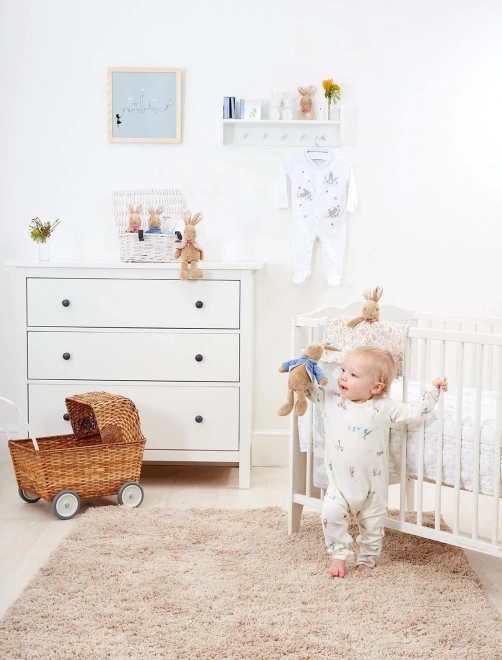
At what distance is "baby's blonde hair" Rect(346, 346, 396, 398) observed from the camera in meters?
2.11

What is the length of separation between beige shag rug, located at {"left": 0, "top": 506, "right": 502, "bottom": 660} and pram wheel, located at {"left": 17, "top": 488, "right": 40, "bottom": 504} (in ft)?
1.29

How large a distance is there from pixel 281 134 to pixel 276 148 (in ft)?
0.21

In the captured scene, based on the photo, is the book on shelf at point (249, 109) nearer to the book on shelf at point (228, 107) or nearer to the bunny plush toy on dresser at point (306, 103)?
the book on shelf at point (228, 107)

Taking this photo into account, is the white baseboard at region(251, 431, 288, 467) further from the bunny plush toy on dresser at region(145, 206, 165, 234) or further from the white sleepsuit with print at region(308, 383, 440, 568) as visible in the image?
the white sleepsuit with print at region(308, 383, 440, 568)

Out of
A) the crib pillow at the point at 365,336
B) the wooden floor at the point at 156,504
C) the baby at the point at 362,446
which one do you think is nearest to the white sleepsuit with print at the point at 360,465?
the baby at the point at 362,446

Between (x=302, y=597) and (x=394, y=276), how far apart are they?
68.1 inches

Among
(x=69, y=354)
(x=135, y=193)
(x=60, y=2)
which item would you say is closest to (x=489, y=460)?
(x=69, y=354)

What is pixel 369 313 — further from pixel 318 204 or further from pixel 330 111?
pixel 330 111

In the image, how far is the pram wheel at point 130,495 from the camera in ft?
8.96

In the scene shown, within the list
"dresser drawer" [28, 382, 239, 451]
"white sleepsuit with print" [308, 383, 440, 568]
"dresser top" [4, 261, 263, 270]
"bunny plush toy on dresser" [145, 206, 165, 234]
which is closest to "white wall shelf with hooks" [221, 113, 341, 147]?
"bunny plush toy on dresser" [145, 206, 165, 234]

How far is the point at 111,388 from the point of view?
9.79ft

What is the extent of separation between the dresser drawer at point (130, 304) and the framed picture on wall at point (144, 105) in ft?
2.45

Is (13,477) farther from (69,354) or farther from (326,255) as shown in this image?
(326,255)

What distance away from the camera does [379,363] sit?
83.0 inches
